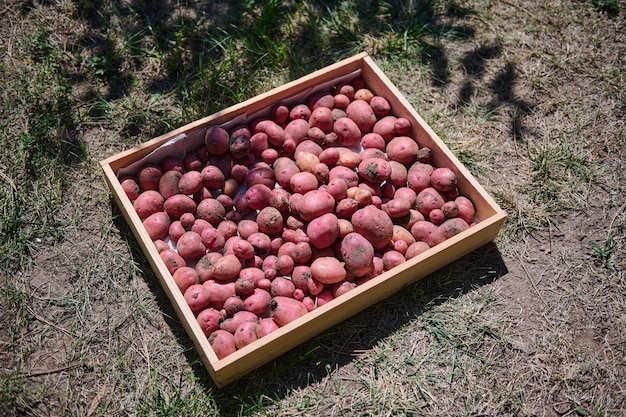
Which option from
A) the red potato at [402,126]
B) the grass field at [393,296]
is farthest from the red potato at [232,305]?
the red potato at [402,126]

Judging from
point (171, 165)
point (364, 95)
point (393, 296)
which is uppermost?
point (171, 165)

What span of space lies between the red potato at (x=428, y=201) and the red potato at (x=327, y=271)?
0.62m

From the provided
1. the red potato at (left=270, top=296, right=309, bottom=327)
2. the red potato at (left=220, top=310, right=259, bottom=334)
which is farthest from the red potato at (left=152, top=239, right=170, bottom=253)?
the red potato at (left=270, top=296, right=309, bottom=327)

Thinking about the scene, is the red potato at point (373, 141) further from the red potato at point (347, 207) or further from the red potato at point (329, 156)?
the red potato at point (347, 207)

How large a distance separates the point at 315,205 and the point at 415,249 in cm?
57

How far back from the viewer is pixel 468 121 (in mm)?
3914

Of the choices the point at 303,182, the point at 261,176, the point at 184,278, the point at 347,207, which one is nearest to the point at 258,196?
the point at 261,176

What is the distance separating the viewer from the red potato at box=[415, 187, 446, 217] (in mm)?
3238

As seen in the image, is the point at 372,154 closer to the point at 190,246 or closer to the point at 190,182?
the point at 190,182

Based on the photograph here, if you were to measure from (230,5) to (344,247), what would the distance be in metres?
2.30

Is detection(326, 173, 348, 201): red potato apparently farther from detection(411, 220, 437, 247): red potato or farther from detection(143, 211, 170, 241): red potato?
detection(143, 211, 170, 241): red potato

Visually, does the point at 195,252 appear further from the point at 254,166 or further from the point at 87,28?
the point at 87,28

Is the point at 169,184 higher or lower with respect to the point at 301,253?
higher

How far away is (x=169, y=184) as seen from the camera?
3.21 meters
